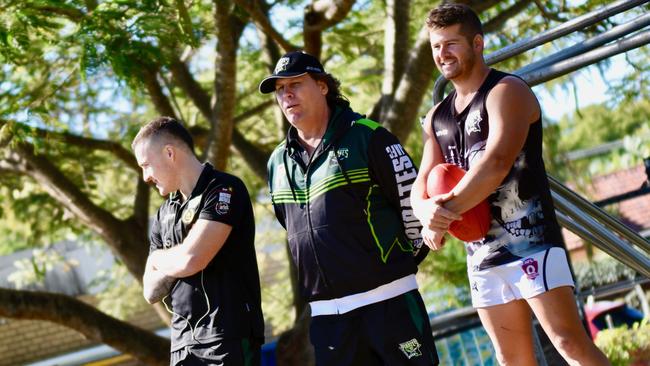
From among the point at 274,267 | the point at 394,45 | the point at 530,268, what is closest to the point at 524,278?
the point at 530,268

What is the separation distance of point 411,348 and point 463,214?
63 centimetres

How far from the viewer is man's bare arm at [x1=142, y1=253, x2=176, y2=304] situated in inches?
170

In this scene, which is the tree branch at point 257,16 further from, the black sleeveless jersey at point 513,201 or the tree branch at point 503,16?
the black sleeveless jersey at point 513,201

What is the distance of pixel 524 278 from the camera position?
135 inches

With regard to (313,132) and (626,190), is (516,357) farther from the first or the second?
(626,190)

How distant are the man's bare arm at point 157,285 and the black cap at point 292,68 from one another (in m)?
0.99

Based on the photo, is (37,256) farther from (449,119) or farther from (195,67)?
(449,119)

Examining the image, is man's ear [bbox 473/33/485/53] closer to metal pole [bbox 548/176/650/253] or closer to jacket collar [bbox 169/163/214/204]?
metal pole [bbox 548/176/650/253]

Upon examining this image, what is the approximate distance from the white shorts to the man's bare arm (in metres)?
1.51

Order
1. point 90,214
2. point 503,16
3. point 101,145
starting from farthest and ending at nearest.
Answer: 1. point 101,145
2. point 90,214
3. point 503,16

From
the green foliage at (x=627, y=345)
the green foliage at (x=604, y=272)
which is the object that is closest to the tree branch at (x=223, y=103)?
the green foliage at (x=627, y=345)

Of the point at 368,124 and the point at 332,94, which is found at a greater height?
the point at 332,94

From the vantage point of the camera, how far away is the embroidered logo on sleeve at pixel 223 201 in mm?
4180


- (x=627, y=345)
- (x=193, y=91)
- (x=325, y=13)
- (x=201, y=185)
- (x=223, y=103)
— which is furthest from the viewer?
(x=193, y=91)
